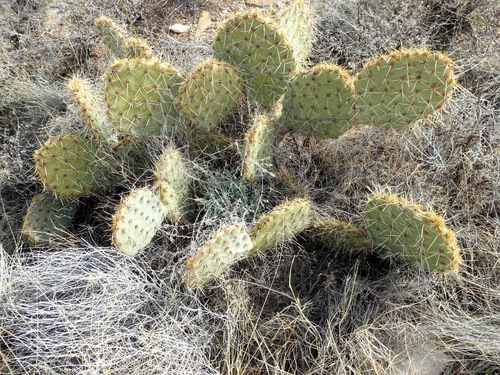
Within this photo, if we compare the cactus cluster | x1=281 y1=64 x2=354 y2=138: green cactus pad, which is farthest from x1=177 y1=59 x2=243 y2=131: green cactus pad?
x1=281 y1=64 x2=354 y2=138: green cactus pad

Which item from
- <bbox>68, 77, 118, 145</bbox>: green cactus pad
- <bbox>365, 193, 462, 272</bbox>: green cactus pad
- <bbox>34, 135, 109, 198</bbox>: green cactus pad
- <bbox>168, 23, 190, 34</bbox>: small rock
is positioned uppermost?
<bbox>365, 193, 462, 272</bbox>: green cactus pad

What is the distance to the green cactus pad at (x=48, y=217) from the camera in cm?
231

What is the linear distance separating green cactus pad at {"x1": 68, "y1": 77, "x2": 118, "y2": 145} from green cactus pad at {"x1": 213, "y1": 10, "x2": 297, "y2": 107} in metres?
0.59

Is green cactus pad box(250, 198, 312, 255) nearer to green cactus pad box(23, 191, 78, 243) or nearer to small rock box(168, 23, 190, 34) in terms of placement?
green cactus pad box(23, 191, 78, 243)

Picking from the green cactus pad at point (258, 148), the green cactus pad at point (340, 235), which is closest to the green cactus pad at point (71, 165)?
the green cactus pad at point (258, 148)

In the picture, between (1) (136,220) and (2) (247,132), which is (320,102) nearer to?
(2) (247,132)

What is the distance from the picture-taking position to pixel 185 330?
2102 mm

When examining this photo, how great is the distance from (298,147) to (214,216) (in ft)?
2.01

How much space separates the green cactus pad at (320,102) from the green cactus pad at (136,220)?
28.7 inches

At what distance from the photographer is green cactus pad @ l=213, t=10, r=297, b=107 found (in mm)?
2154

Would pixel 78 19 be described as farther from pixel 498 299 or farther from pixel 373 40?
pixel 498 299

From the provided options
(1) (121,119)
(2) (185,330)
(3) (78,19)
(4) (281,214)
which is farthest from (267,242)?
(3) (78,19)

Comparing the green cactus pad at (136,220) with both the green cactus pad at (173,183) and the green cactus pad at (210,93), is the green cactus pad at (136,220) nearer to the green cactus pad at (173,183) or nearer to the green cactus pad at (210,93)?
the green cactus pad at (173,183)

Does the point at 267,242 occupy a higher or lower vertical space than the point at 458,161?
lower
